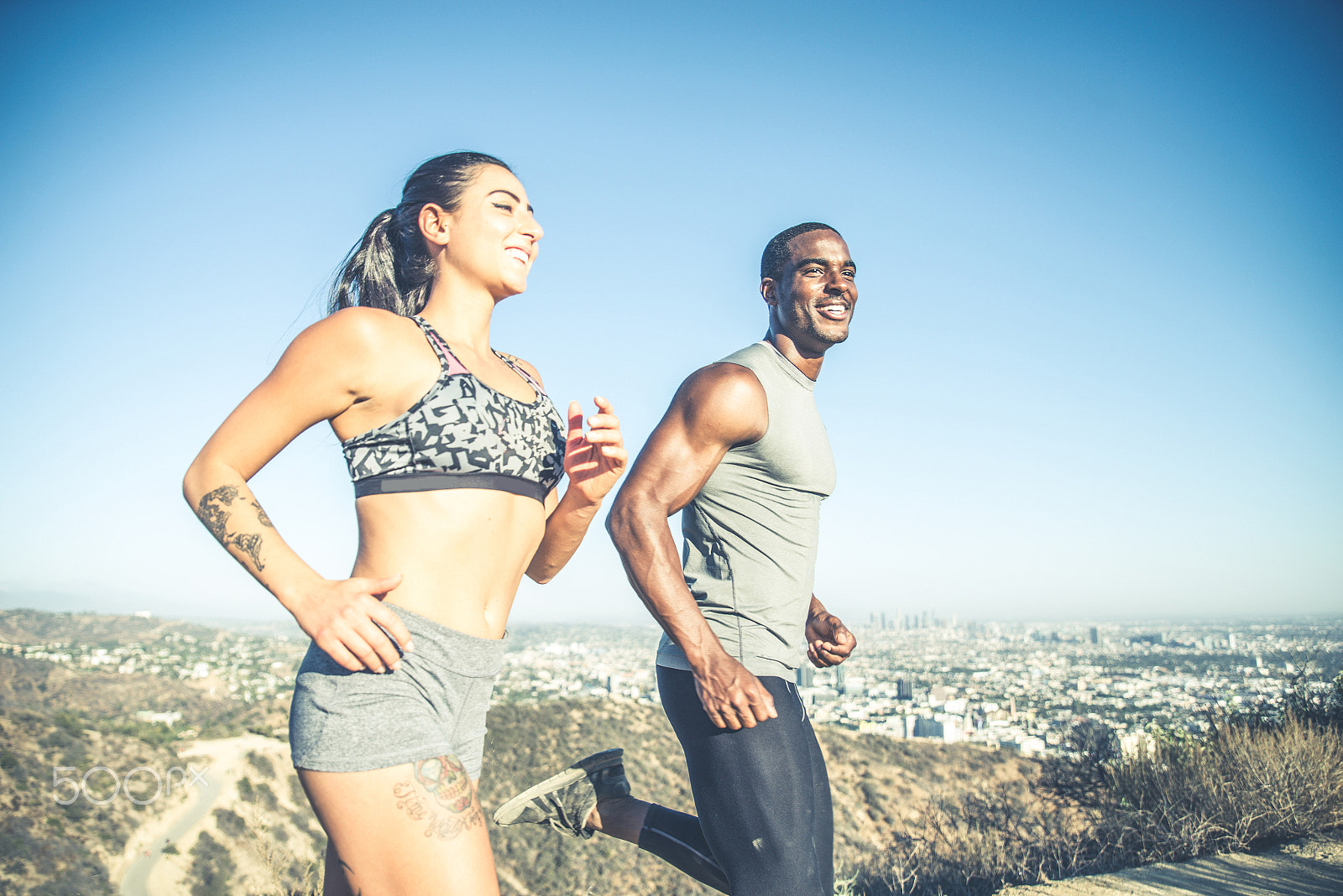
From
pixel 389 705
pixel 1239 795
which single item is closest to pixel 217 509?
pixel 389 705

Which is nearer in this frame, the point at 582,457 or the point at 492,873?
the point at 492,873

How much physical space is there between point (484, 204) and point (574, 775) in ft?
6.99

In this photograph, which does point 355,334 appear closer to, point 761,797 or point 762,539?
point 762,539

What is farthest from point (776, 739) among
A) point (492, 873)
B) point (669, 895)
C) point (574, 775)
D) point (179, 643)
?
point (179, 643)

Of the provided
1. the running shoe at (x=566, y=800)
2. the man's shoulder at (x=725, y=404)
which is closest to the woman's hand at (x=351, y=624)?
the man's shoulder at (x=725, y=404)

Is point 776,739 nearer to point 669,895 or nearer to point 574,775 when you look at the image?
point 574,775

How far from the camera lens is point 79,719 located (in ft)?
64.8

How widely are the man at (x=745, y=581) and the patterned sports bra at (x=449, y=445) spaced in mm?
515

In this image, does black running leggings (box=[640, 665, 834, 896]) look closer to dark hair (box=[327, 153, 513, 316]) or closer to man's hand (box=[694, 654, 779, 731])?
man's hand (box=[694, 654, 779, 731])

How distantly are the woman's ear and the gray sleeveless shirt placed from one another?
3.17ft

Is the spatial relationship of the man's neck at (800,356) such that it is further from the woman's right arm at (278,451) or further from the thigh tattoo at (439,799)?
the thigh tattoo at (439,799)

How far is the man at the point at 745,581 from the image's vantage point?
6.84 feet

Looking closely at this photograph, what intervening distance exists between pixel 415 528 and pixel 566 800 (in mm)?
1730

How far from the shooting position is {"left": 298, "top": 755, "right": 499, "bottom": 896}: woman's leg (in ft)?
4.74
